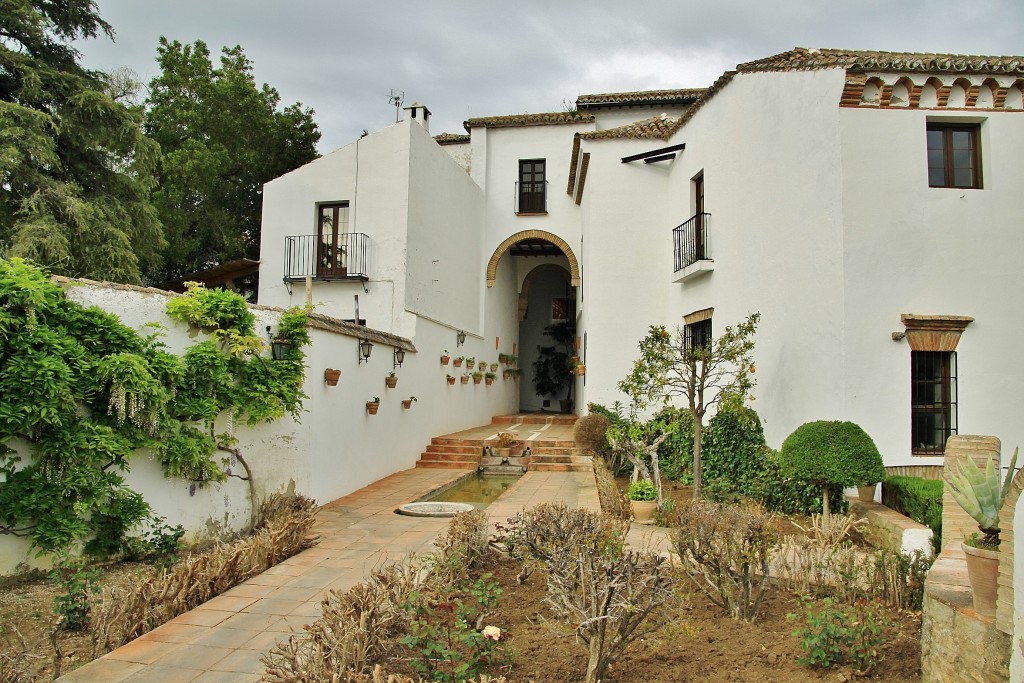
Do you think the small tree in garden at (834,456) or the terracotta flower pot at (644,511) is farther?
the terracotta flower pot at (644,511)

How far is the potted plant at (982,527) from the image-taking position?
283 cm

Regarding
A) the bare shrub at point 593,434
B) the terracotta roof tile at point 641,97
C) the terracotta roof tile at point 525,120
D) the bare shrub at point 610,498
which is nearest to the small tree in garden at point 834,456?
the bare shrub at point 610,498

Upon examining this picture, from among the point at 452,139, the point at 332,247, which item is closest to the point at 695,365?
the point at 332,247

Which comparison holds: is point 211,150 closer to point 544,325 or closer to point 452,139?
point 452,139

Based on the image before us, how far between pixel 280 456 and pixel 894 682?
19.5 feet

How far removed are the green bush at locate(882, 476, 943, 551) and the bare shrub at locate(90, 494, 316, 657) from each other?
18.8 ft

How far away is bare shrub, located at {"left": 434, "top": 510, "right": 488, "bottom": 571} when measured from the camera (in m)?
4.60

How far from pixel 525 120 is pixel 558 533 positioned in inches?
601

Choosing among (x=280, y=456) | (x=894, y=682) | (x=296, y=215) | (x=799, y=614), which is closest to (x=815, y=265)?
(x=799, y=614)

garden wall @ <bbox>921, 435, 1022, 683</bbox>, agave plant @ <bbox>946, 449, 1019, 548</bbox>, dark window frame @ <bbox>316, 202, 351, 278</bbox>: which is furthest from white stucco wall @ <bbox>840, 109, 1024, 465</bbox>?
dark window frame @ <bbox>316, 202, 351, 278</bbox>

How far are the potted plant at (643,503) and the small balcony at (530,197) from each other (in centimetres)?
1153

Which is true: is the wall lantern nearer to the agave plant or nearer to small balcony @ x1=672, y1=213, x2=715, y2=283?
small balcony @ x1=672, y1=213, x2=715, y2=283

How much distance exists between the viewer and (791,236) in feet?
27.8

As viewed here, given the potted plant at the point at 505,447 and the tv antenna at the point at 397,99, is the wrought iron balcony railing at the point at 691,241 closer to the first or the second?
the potted plant at the point at 505,447
